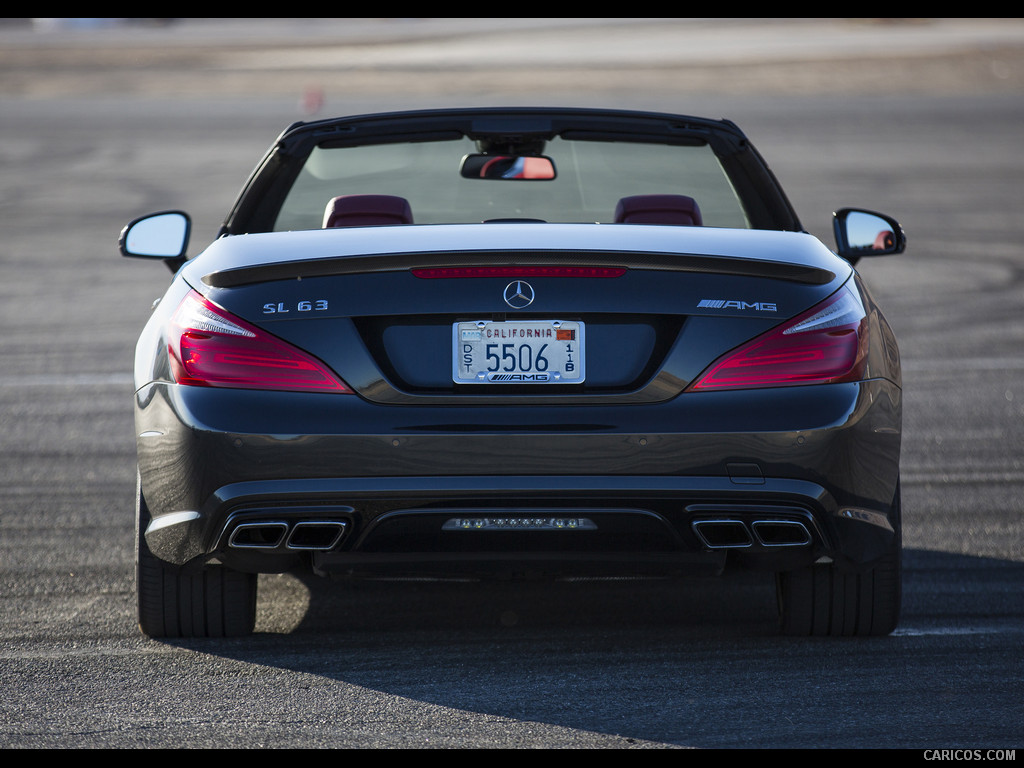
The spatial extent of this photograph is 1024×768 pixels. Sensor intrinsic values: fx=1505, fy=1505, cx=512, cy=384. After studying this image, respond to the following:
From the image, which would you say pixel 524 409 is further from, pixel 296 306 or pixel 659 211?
pixel 659 211

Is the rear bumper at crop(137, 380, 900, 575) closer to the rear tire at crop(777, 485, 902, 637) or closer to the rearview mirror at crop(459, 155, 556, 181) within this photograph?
the rear tire at crop(777, 485, 902, 637)

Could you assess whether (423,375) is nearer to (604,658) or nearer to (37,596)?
(604,658)

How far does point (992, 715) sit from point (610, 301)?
142cm

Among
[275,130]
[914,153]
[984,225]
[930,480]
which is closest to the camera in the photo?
[930,480]

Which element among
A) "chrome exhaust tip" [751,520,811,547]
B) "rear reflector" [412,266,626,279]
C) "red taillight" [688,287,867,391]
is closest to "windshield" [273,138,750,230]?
"red taillight" [688,287,867,391]

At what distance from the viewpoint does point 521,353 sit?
387cm

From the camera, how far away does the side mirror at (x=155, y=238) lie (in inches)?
211

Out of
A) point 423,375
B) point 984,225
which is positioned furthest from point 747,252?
point 984,225

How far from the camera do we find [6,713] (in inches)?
151

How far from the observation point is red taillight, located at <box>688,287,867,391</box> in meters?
3.87

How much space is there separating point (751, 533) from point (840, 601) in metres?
0.69

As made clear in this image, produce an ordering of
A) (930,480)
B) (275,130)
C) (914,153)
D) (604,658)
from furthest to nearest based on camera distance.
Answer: (275,130) < (914,153) < (930,480) < (604,658)

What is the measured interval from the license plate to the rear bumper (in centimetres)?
10

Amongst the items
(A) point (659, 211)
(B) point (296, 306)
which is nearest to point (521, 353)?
(B) point (296, 306)
